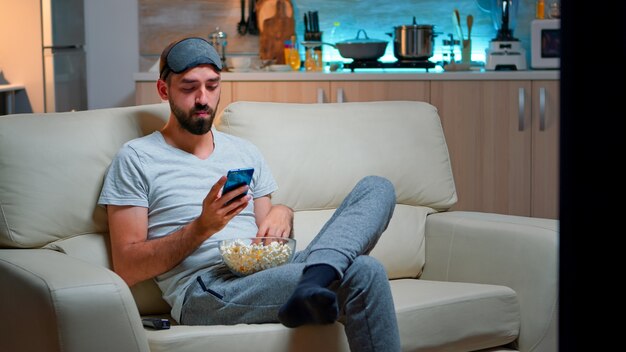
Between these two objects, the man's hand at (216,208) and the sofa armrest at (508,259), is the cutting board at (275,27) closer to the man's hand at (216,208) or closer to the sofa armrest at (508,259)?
the sofa armrest at (508,259)

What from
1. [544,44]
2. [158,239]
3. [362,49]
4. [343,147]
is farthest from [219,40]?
[158,239]

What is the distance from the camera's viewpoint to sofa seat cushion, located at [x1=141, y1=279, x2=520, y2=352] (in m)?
2.04

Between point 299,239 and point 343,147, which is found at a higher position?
point 343,147

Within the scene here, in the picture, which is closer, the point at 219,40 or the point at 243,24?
the point at 219,40

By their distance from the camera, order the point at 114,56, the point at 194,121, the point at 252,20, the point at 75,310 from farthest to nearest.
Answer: the point at 252,20 → the point at 114,56 → the point at 194,121 → the point at 75,310

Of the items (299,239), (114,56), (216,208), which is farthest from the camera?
(114,56)

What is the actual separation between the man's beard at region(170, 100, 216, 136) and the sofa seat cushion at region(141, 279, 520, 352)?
22.7 inches

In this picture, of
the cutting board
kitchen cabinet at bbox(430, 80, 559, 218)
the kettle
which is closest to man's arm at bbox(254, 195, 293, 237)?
kitchen cabinet at bbox(430, 80, 559, 218)

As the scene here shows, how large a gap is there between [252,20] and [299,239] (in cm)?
291

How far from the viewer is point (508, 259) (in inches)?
102

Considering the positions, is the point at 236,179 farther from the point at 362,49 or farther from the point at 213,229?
the point at 362,49

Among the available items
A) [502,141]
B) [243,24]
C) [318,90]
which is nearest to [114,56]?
[243,24]

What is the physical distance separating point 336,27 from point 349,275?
11.6 ft

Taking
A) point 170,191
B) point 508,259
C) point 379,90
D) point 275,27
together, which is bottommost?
point 508,259
